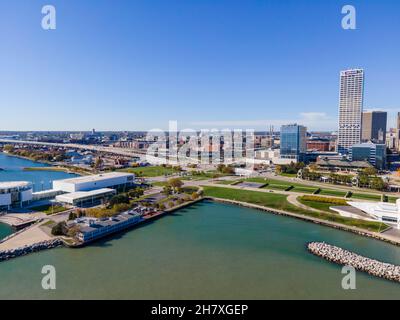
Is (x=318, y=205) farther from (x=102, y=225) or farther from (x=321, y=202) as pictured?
(x=102, y=225)

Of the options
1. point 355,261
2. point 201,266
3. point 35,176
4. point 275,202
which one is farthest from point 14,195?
point 355,261

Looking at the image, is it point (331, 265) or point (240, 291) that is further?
point (331, 265)

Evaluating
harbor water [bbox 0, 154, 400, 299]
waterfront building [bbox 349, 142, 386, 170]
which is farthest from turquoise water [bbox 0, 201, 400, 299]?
waterfront building [bbox 349, 142, 386, 170]

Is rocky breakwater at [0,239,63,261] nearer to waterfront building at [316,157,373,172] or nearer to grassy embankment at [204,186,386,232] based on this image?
grassy embankment at [204,186,386,232]

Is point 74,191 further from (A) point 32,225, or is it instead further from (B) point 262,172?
(B) point 262,172
